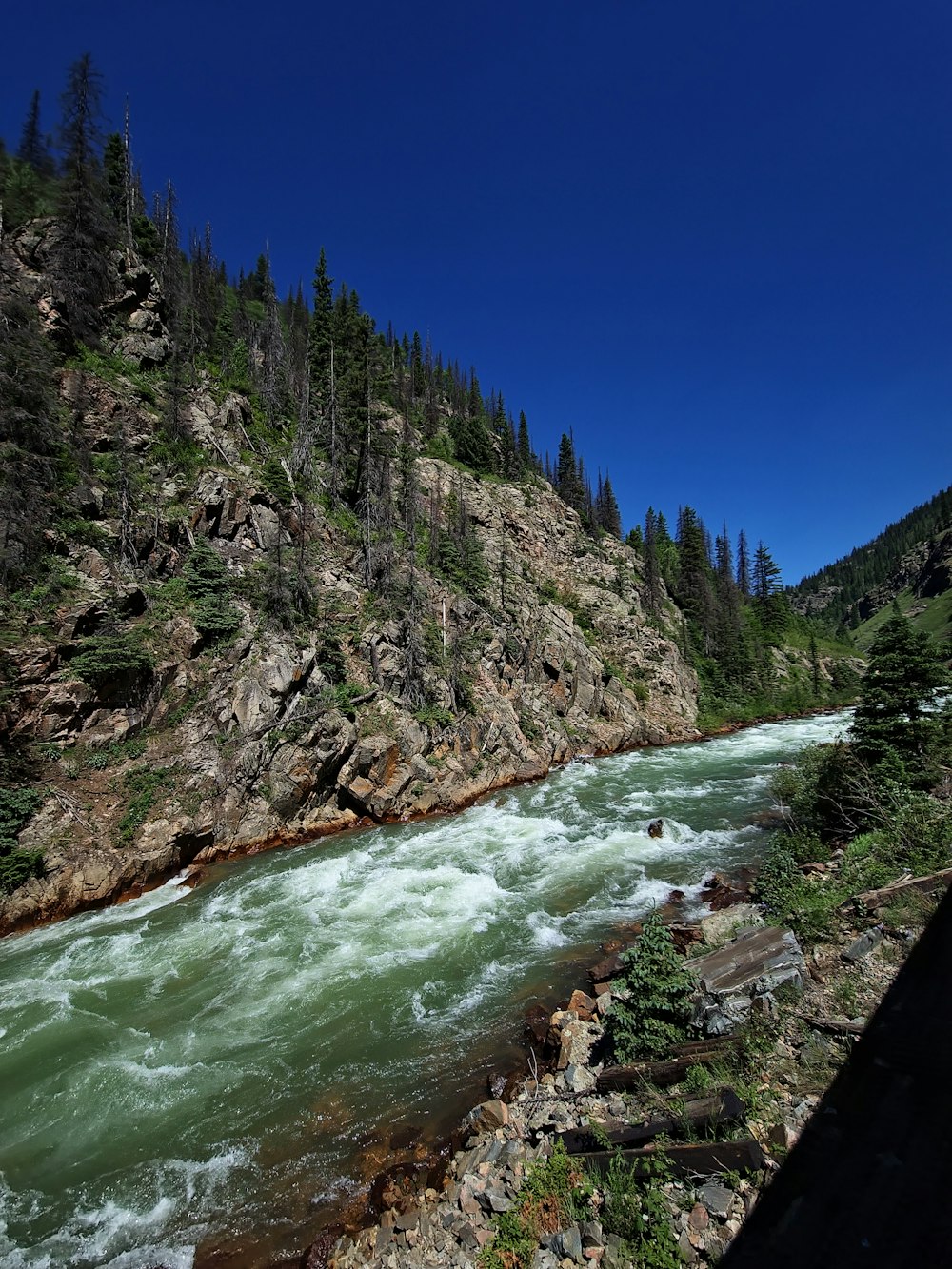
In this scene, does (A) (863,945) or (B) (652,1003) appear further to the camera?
(A) (863,945)

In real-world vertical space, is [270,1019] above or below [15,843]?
below

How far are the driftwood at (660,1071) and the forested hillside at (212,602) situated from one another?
1362 centimetres

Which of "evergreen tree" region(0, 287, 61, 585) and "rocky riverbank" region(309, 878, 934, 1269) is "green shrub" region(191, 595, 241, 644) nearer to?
"evergreen tree" region(0, 287, 61, 585)

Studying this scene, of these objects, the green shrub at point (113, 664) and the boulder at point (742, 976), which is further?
the green shrub at point (113, 664)

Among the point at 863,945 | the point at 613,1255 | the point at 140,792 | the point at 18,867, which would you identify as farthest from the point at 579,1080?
the point at 140,792

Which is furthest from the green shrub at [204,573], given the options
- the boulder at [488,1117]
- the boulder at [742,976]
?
the boulder at [742,976]

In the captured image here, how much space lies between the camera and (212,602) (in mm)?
20375

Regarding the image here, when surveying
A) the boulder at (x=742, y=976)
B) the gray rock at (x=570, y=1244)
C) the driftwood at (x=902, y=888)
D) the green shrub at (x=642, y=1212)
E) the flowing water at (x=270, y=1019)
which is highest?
the driftwood at (x=902, y=888)

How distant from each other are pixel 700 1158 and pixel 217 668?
19106 millimetres

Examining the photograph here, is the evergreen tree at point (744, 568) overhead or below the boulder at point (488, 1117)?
overhead

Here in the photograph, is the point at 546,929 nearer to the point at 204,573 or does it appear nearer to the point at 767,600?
the point at 204,573

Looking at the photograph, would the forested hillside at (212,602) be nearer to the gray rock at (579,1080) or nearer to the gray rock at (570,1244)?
the gray rock at (579,1080)

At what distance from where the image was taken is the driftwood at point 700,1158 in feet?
13.9

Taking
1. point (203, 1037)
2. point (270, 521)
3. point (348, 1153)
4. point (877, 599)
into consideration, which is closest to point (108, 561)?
point (270, 521)
